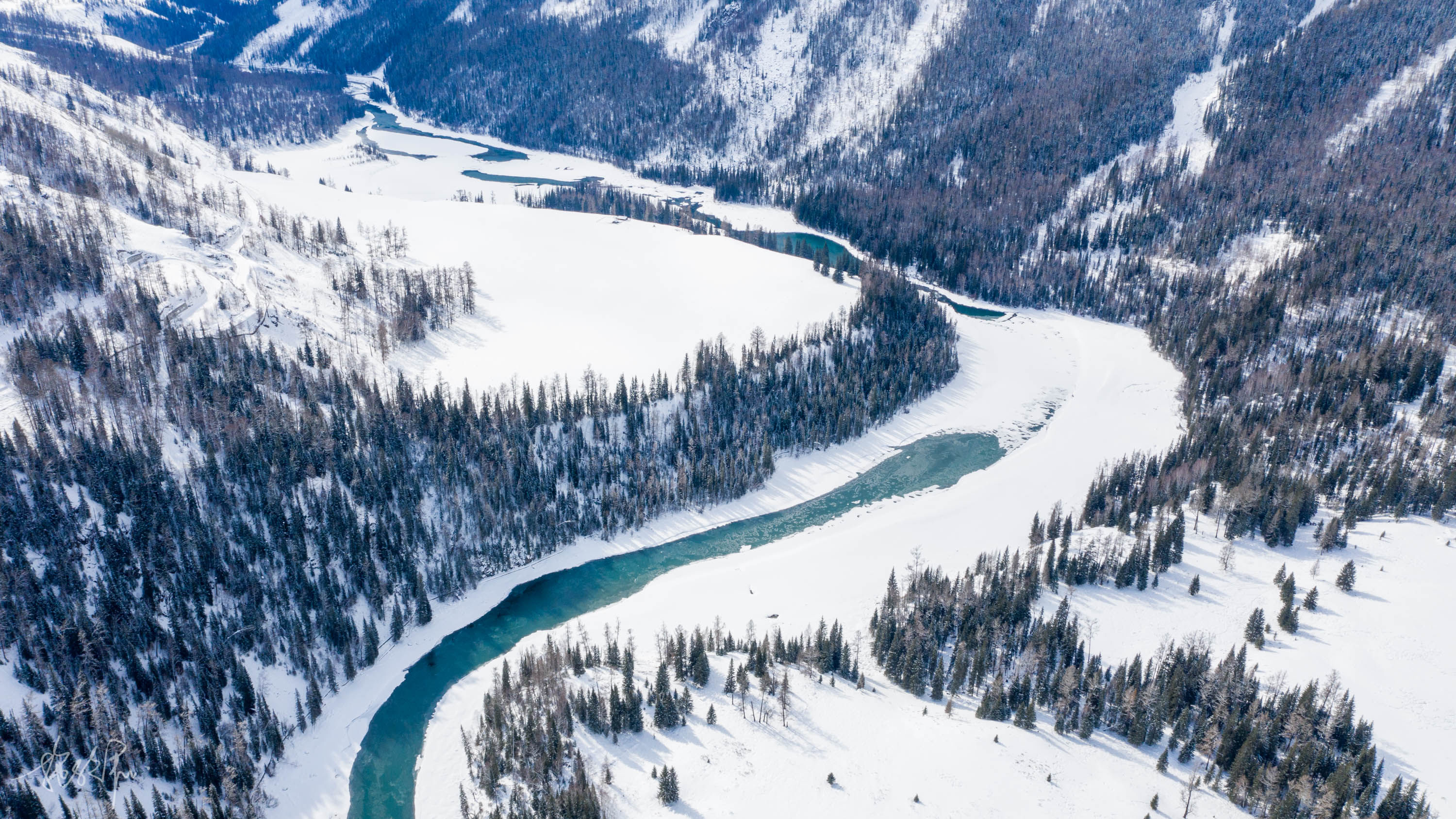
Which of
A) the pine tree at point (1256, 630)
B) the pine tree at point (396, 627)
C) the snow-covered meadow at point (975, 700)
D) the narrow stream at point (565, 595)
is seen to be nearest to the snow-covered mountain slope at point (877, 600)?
the snow-covered meadow at point (975, 700)

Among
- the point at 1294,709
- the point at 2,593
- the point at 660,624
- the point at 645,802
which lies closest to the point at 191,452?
the point at 2,593

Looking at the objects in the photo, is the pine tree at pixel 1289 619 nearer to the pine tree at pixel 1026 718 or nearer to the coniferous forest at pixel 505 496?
the coniferous forest at pixel 505 496

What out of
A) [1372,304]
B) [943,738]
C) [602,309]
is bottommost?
[943,738]

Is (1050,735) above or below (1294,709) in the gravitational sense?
below

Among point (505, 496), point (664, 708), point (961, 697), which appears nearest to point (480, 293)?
point (505, 496)

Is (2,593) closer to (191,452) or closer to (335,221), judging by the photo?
(191,452)

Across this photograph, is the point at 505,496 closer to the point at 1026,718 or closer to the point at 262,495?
the point at 262,495

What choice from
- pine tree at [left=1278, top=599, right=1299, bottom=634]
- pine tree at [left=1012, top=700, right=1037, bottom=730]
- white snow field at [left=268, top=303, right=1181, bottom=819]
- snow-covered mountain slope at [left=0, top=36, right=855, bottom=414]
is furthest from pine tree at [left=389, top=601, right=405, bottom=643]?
pine tree at [left=1278, top=599, right=1299, bottom=634]
